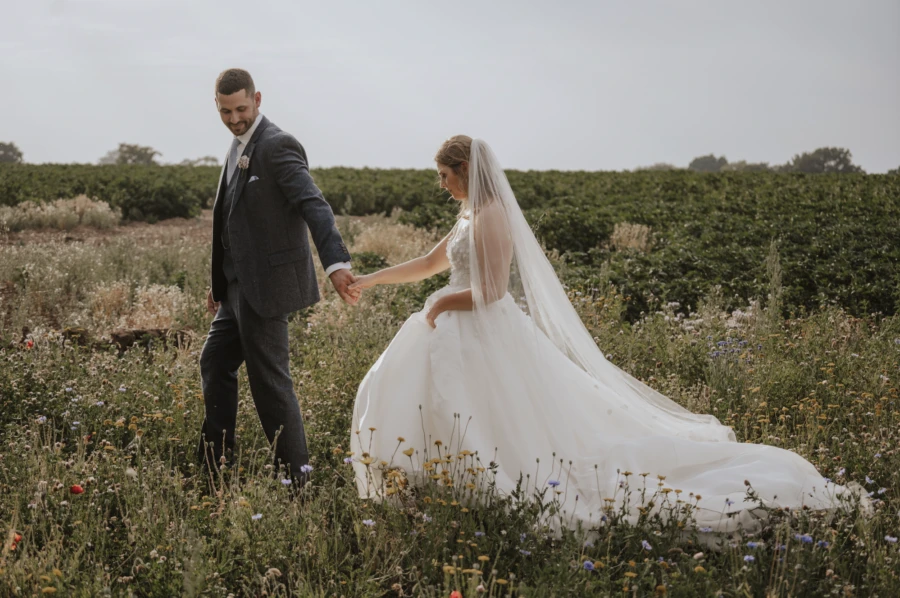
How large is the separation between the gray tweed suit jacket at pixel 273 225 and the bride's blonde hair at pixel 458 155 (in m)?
0.72

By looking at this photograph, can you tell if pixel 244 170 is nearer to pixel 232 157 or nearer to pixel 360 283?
pixel 232 157

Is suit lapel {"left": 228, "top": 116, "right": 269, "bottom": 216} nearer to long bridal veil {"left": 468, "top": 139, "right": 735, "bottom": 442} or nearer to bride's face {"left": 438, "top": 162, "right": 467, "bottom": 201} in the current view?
bride's face {"left": 438, "top": 162, "right": 467, "bottom": 201}

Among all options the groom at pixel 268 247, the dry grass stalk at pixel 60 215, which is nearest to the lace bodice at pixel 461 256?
the groom at pixel 268 247

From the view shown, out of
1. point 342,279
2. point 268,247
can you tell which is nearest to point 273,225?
point 268,247

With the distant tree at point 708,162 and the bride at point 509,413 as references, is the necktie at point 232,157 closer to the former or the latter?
the bride at point 509,413

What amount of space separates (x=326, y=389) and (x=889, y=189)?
20.4 m

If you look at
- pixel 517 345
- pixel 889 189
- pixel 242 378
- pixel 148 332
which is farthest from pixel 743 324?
pixel 889 189

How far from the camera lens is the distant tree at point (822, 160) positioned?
6205cm

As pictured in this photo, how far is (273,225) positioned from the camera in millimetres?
4121

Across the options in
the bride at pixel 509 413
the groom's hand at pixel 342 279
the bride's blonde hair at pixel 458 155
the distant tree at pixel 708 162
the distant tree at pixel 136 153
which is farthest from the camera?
the distant tree at pixel 708 162

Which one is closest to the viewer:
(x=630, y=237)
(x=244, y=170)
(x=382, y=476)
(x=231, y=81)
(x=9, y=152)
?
(x=382, y=476)

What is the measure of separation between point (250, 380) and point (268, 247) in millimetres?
746

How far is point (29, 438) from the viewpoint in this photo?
4.54 metres

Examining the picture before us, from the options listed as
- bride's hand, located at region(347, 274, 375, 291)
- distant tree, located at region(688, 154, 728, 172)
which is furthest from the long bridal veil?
distant tree, located at region(688, 154, 728, 172)
